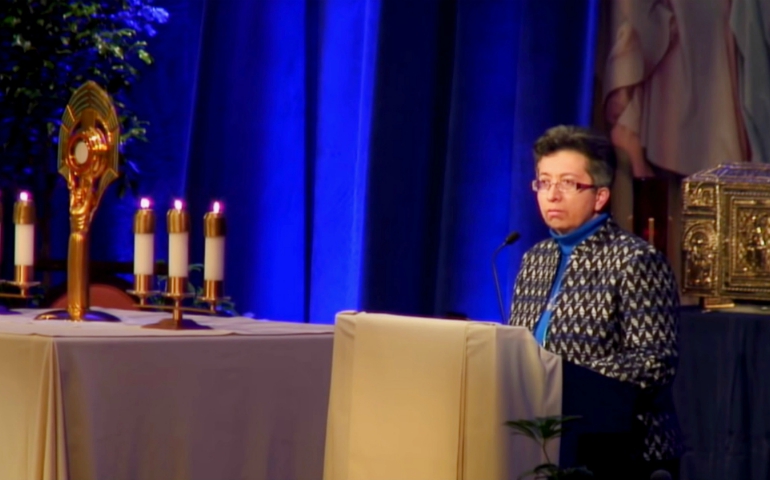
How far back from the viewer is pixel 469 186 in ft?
17.4

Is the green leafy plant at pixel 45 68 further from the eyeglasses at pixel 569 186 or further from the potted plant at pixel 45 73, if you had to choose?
the eyeglasses at pixel 569 186

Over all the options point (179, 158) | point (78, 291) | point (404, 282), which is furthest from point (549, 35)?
point (78, 291)

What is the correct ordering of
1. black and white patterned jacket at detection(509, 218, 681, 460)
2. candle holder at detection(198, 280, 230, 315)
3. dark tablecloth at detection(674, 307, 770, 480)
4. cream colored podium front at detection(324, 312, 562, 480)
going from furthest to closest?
dark tablecloth at detection(674, 307, 770, 480) < black and white patterned jacket at detection(509, 218, 681, 460) < candle holder at detection(198, 280, 230, 315) < cream colored podium front at detection(324, 312, 562, 480)

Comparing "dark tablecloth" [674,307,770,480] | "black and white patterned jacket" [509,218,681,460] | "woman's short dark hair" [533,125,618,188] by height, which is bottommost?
"dark tablecloth" [674,307,770,480]

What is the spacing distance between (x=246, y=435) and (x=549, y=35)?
281 centimetres

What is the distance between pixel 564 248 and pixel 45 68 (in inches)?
114

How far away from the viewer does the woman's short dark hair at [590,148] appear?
3.16 metres

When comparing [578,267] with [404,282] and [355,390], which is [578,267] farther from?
[404,282]

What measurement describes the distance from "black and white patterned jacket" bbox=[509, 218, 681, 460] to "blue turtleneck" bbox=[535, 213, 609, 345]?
17 mm

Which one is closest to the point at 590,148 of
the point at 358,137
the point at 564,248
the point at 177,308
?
the point at 564,248

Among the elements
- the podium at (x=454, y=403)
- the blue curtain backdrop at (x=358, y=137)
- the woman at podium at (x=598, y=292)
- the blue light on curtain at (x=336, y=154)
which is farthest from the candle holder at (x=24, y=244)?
the blue light on curtain at (x=336, y=154)

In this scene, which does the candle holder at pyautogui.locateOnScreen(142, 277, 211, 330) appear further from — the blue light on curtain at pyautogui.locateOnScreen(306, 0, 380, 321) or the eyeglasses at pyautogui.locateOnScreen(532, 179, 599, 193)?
the blue light on curtain at pyautogui.locateOnScreen(306, 0, 380, 321)

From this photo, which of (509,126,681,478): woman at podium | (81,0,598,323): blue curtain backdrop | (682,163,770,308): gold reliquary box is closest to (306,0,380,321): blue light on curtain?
(81,0,598,323): blue curtain backdrop

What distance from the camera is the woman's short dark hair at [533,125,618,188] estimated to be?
3156 millimetres
